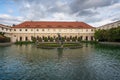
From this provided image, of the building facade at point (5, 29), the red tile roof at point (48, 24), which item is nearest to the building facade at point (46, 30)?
the red tile roof at point (48, 24)

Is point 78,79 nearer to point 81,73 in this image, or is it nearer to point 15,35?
point 81,73

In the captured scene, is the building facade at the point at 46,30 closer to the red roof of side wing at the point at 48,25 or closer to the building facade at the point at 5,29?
the red roof of side wing at the point at 48,25

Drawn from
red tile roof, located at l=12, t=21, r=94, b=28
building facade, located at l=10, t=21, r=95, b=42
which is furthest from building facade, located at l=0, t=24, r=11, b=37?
red tile roof, located at l=12, t=21, r=94, b=28

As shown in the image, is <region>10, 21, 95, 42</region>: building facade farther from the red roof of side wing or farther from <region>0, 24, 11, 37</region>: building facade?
<region>0, 24, 11, 37</region>: building facade

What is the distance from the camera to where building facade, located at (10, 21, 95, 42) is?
65312 millimetres

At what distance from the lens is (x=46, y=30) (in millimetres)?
65688

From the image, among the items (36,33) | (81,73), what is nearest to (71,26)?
(36,33)

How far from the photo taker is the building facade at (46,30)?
214 feet

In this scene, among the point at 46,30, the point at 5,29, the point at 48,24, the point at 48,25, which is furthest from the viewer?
the point at 48,24

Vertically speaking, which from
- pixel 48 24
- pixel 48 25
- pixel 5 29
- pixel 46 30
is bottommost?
pixel 46 30

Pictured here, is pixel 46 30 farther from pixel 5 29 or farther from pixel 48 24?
pixel 5 29

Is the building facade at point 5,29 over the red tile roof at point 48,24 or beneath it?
beneath

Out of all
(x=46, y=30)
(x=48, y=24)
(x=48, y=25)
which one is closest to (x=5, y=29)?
(x=46, y=30)

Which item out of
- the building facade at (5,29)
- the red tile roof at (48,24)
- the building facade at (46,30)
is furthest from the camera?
the red tile roof at (48,24)
